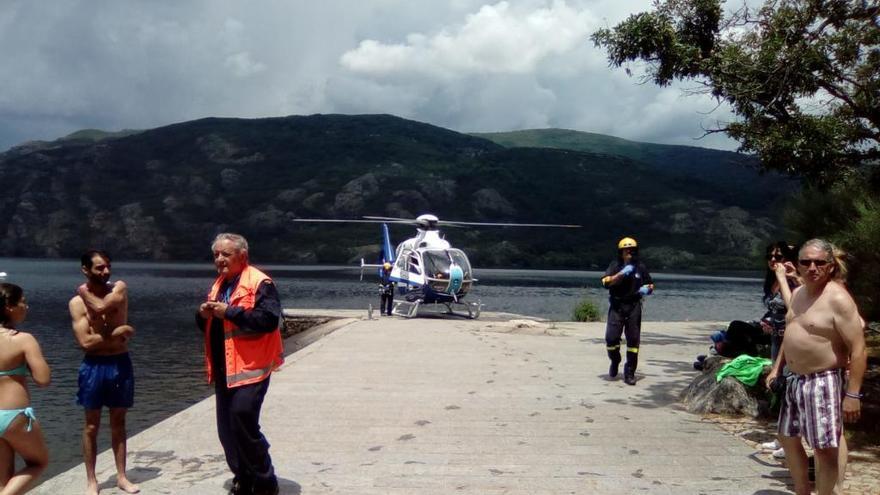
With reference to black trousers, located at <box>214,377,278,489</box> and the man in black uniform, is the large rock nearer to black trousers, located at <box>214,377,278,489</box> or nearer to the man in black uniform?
the man in black uniform

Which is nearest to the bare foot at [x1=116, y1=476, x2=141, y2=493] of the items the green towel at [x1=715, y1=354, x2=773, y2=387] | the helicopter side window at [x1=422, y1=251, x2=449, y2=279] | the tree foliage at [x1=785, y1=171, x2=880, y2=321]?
the green towel at [x1=715, y1=354, x2=773, y2=387]

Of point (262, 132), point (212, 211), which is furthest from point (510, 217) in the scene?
point (262, 132)

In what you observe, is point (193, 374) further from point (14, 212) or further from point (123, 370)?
point (14, 212)

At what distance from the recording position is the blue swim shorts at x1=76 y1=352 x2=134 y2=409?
208 inches

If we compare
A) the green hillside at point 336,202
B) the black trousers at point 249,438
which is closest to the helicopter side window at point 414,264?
the black trousers at point 249,438

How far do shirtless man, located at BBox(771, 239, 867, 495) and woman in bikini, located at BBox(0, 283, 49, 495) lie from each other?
4572mm

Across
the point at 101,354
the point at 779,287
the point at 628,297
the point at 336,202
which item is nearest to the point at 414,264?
the point at 628,297

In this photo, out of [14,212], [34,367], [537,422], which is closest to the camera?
[34,367]

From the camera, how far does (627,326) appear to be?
10.0 m

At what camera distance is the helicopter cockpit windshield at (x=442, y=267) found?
74.0 ft

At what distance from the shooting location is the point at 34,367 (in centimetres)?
443

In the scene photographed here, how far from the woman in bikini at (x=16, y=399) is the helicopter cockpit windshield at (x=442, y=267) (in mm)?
18108

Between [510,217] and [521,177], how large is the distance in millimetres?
28901

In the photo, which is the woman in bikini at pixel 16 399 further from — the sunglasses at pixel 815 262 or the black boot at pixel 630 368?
the black boot at pixel 630 368
